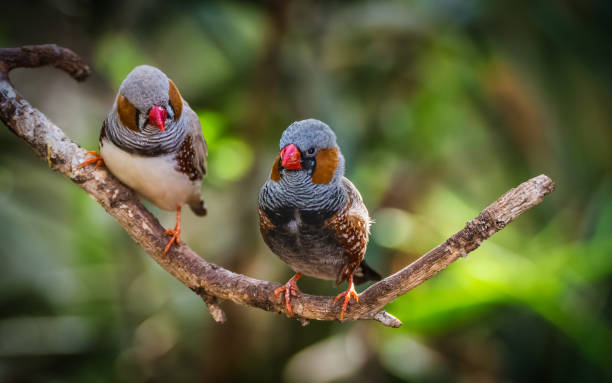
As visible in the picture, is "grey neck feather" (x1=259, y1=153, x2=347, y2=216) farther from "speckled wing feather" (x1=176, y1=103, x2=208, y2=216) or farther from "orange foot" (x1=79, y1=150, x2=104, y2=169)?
"orange foot" (x1=79, y1=150, x2=104, y2=169)

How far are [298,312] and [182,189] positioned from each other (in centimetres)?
47

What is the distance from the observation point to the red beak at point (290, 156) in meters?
0.95

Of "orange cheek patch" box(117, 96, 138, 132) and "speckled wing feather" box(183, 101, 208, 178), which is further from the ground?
"speckled wing feather" box(183, 101, 208, 178)

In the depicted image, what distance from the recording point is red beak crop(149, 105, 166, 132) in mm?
1086

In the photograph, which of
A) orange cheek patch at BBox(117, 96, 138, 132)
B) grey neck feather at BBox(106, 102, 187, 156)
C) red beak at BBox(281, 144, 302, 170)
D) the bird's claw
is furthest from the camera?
the bird's claw

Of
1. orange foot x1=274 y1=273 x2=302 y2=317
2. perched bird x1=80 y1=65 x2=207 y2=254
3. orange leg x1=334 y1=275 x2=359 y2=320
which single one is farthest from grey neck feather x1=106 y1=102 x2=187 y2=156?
orange leg x1=334 y1=275 x2=359 y2=320

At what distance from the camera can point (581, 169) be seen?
3.65 meters

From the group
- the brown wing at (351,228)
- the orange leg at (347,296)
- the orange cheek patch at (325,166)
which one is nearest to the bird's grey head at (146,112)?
the orange cheek patch at (325,166)

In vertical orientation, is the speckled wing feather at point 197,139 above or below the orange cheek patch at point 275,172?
above

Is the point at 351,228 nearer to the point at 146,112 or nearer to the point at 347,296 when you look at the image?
the point at 347,296

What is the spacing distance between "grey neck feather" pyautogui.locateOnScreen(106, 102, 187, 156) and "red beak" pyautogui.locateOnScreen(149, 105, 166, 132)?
12 centimetres

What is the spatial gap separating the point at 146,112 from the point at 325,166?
40 centimetres

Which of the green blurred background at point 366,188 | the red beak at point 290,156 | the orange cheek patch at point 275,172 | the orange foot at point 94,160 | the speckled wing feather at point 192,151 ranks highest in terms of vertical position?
the green blurred background at point 366,188

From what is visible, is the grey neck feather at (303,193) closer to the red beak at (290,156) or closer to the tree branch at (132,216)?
the red beak at (290,156)
